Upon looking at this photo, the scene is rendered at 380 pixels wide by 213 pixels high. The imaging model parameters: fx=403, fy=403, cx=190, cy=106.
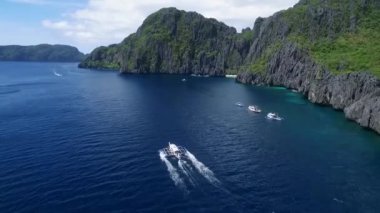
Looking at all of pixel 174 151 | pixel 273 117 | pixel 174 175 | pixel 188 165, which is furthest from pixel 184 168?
pixel 273 117

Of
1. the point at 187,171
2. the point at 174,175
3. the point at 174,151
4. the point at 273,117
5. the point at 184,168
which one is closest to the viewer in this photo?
the point at 174,175

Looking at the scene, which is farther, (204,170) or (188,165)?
(188,165)

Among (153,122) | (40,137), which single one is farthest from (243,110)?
(40,137)

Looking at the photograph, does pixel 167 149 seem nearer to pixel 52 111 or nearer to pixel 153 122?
pixel 153 122

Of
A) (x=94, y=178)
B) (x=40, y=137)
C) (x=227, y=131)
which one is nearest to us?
(x=94, y=178)

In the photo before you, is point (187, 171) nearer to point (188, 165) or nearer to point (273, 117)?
point (188, 165)

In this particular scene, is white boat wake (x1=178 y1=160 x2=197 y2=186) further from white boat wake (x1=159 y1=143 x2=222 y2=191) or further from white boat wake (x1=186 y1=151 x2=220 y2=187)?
white boat wake (x1=186 y1=151 x2=220 y2=187)
